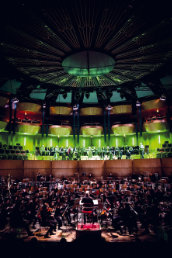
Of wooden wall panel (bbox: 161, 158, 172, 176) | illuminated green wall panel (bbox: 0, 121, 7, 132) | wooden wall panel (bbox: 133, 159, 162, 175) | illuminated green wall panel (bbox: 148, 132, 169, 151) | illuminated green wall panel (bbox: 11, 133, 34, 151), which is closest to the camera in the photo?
wooden wall panel (bbox: 161, 158, 172, 176)

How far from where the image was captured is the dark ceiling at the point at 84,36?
29.6ft

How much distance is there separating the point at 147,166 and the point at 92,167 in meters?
4.24

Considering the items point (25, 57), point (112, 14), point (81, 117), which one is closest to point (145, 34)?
point (112, 14)

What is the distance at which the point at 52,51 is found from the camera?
12.0 meters

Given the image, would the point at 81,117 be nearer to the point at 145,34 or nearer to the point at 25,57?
the point at 25,57

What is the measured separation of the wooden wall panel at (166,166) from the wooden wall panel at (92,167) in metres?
4.59

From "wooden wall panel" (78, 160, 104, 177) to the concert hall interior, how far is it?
0.08 meters

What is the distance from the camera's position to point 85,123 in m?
22.7

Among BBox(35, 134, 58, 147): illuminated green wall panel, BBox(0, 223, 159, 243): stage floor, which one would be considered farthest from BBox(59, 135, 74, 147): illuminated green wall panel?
BBox(0, 223, 159, 243): stage floor

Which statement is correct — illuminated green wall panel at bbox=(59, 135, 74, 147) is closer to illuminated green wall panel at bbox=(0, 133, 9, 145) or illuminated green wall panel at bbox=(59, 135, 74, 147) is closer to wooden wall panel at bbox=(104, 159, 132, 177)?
illuminated green wall panel at bbox=(0, 133, 9, 145)

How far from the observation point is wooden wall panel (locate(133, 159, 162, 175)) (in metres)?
15.8

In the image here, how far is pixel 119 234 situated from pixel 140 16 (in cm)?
873

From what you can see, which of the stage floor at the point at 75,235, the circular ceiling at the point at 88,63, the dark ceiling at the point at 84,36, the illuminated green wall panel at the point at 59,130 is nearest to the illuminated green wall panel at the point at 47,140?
the illuminated green wall panel at the point at 59,130

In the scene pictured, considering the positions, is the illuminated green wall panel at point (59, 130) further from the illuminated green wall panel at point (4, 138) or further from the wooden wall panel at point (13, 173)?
the wooden wall panel at point (13, 173)
